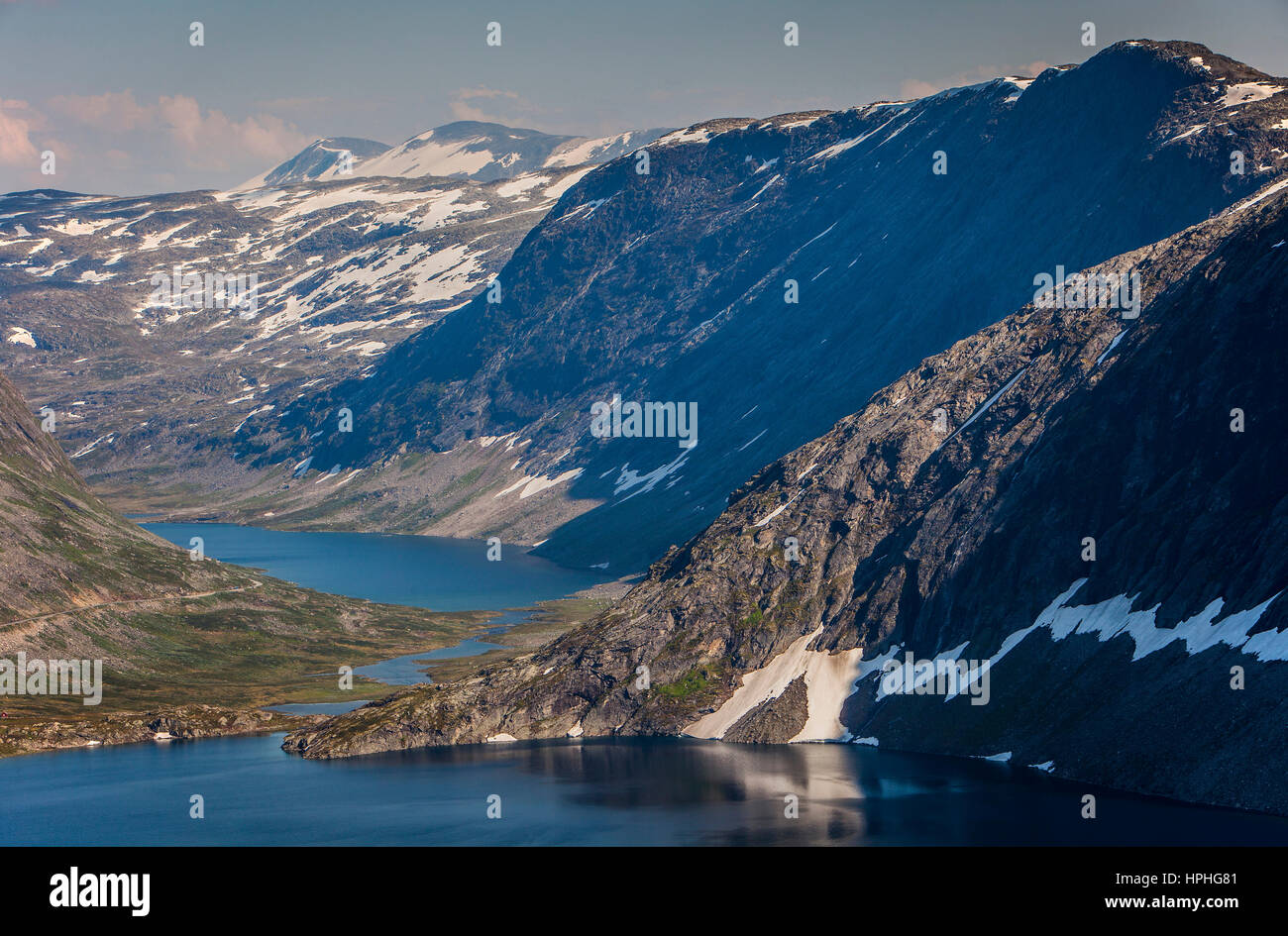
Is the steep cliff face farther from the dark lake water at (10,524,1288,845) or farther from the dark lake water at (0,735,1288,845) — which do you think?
the dark lake water at (0,735,1288,845)

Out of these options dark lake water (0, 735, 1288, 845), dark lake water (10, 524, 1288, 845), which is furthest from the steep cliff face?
dark lake water (0, 735, 1288, 845)

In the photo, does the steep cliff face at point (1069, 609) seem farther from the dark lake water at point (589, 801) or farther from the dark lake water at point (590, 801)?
the dark lake water at point (589, 801)

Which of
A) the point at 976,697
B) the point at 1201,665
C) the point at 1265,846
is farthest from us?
the point at 976,697

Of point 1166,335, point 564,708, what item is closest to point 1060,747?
point 1166,335

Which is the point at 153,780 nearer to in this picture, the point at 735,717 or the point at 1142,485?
the point at 735,717

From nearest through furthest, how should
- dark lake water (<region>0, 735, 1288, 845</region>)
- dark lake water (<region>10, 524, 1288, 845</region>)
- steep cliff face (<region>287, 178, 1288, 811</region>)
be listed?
1. dark lake water (<region>10, 524, 1288, 845</region>)
2. dark lake water (<region>0, 735, 1288, 845</region>)
3. steep cliff face (<region>287, 178, 1288, 811</region>)

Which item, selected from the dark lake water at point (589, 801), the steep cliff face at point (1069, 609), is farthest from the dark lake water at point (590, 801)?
the steep cliff face at point (1069, 609)

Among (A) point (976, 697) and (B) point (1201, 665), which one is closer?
(B) point (1201, 665)
